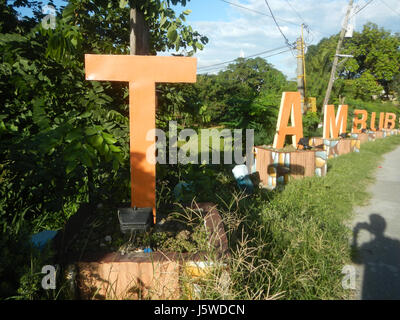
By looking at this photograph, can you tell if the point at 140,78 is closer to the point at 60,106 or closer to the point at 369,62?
the point at 60,106

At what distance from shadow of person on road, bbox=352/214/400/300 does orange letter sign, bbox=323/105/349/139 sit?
22.7ft

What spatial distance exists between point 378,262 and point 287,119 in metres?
4.60

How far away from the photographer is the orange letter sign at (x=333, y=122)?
1078cm

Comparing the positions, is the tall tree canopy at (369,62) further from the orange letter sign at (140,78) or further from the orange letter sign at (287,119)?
the orange letter sign at (140,78)

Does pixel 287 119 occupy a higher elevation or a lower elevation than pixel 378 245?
higher

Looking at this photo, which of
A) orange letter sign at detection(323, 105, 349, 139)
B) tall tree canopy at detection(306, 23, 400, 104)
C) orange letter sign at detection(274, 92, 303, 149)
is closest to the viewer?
orange letter sign at detection(274, 92, 303, 149)

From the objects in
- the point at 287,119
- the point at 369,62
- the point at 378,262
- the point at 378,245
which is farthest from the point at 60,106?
the point at 369,62

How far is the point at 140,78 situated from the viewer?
262 centimetres

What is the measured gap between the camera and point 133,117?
8.79ft

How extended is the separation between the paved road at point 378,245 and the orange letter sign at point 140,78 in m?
2.55

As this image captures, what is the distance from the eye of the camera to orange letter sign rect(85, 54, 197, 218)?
253 cm

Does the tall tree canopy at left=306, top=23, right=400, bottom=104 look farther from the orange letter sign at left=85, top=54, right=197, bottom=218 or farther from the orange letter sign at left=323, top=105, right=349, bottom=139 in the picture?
the orange letter sign at left=85, top=54, right=197, bottom=218

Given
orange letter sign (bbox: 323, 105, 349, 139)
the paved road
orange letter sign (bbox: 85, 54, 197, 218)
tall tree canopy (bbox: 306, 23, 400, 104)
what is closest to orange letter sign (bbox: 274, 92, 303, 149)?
the paved road
